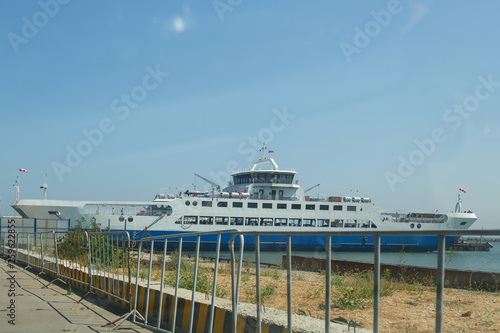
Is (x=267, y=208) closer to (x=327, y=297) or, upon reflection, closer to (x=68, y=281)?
(x=68, y=281)

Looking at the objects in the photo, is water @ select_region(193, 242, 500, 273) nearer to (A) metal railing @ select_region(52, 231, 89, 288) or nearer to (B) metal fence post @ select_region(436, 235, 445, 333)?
(B) metal fence post @ select_region(436, 235, 445, 333)

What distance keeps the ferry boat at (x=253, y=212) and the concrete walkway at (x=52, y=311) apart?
24899mm

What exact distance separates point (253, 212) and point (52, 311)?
32162 millimetres

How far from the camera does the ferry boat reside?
34.5 m

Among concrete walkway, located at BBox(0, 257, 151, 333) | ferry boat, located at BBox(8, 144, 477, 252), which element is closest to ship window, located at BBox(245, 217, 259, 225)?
ferry boat, located at BBox(8, 144, 477, 252)

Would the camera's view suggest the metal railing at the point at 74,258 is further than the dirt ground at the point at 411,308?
Yes

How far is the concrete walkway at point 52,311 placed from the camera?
5.00 m

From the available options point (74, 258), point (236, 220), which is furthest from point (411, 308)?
point (236, 220)

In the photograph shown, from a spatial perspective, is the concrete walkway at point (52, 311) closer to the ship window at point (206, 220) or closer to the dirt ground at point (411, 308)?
the dirt ground at point (411, 308)

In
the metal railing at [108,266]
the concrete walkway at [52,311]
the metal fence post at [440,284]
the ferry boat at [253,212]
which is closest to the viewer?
the metal fence post at [440,284]

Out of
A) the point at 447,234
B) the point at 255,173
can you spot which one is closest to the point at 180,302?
the point at 447,234

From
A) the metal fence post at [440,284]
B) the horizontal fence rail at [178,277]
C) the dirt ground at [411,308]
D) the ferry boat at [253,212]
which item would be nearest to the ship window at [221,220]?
the ferry boat at [253,212]

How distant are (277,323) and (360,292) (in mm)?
2114

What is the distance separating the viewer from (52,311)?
19.3 ft
